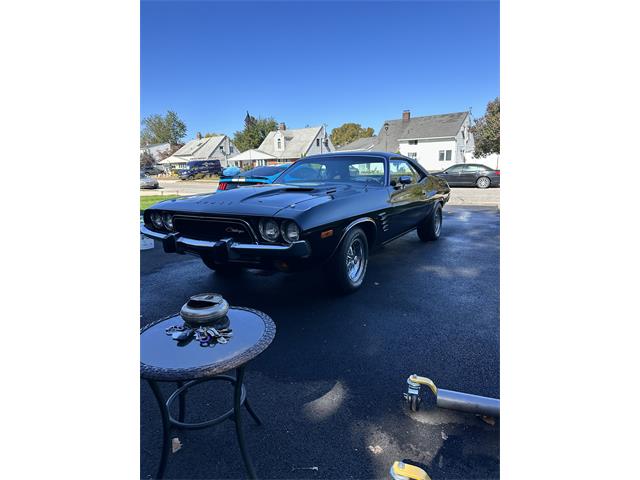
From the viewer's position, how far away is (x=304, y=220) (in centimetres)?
294

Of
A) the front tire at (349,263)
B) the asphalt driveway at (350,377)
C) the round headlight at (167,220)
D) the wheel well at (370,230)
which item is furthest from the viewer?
the wheel well at (370,230)

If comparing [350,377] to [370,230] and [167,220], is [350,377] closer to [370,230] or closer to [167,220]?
[370,230]

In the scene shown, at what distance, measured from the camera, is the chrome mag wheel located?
380 centimetres

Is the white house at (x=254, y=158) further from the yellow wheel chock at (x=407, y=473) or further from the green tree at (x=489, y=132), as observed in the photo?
the yellow wheel chock at (x=407, y=473)

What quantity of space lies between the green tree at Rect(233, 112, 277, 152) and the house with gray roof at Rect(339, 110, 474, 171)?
23.4m

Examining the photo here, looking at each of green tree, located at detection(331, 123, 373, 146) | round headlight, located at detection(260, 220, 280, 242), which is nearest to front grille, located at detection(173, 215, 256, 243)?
round headlight, located at detection(260, 220, 280, 242)

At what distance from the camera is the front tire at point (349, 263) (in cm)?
349

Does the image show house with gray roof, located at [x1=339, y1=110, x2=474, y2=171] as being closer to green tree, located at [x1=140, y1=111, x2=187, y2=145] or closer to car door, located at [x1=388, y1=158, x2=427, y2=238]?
car door, located at [x1=388, y1=158, x2=427, y2=238]

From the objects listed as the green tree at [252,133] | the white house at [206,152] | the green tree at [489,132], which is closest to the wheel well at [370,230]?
the green tree at [489,132]

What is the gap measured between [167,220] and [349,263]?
6.29 ft

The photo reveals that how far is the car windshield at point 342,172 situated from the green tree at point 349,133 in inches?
3118
